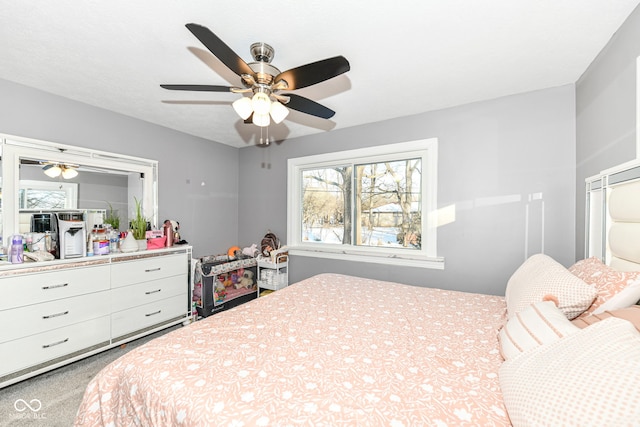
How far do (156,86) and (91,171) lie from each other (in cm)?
127

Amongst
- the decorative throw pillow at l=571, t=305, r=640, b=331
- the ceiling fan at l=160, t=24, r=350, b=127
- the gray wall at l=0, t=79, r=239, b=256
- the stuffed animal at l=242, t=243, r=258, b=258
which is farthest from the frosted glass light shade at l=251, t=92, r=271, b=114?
the stuffed animal at l=242, t=243, r=258, b=258

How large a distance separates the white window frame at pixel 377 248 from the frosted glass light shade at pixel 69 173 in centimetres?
237

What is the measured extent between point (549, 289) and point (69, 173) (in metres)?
3.95

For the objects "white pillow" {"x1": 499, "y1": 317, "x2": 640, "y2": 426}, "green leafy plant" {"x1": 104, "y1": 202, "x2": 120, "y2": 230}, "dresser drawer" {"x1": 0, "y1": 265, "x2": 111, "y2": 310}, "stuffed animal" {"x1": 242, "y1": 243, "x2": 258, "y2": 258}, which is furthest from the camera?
"stuffed animal" {"x1": 242, "y1": 243, "x2": 258, "y2": 258}

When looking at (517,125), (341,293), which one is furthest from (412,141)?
(341,293)

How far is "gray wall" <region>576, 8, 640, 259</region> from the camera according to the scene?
153cm

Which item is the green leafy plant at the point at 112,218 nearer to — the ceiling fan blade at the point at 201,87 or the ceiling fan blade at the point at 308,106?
the ceiling fan blade at the point at 201,87

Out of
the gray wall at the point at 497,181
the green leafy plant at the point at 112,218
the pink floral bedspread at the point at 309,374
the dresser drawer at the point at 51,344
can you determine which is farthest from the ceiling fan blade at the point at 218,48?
the dresser drawer at the point at 51,344

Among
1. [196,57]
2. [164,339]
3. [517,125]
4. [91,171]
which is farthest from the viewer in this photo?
[91,171]

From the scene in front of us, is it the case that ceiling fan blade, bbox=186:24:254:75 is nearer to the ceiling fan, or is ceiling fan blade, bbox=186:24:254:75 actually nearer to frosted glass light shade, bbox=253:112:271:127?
the ceiling fan

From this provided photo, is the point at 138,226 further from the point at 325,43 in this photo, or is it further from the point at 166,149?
the point at 325,43

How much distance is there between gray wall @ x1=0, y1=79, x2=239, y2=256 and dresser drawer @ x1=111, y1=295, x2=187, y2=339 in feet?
3.01

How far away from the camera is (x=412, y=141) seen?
9.96ft

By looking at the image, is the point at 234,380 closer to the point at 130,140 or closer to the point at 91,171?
the point at 91,171
